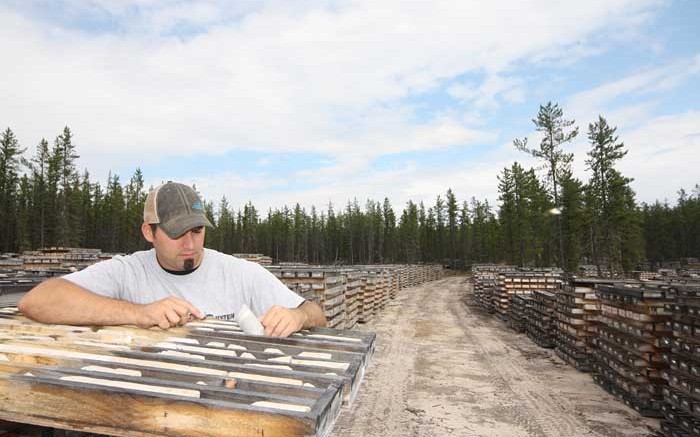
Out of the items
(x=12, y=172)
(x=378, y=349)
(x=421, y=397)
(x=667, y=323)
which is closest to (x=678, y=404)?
(x=667, y=323)

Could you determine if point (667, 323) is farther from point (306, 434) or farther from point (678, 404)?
point (306, 434)

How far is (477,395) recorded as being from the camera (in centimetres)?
962

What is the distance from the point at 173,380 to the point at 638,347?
32.3 feet

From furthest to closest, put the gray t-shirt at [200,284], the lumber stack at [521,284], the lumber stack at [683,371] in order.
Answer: the lumber stack at [521,284]
the lumber stack at [683,371]
the gray t-shirt at [200,284]

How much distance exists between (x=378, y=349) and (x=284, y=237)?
83297 millimetres

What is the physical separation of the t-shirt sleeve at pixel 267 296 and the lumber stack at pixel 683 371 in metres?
7.37

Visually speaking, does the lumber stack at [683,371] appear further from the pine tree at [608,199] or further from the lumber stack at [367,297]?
the pine tree at [608,199]

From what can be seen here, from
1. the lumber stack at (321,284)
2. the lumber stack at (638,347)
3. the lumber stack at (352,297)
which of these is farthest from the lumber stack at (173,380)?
the lumber stack at (352,297)

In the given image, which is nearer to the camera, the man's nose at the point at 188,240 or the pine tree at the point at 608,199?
the man's nose at the point at 188,240

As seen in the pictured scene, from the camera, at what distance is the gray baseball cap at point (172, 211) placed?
2812 millimetres

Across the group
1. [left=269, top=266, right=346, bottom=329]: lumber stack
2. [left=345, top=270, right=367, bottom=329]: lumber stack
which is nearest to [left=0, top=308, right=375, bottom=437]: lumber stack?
[left=269, top=266, right=346, bottom=329]: lumber stack

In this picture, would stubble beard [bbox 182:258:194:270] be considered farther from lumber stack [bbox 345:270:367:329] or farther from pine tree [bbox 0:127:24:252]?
pine tree [bbox 0:127:24:252]

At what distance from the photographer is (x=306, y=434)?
1334mm

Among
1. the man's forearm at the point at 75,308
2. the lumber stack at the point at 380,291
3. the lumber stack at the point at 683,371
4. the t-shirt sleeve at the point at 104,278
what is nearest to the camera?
the man's forearm at the point at 75,308
